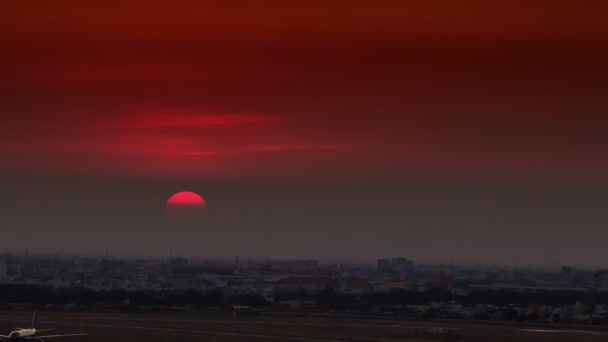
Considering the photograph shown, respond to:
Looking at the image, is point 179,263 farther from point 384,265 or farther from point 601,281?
point 601,281

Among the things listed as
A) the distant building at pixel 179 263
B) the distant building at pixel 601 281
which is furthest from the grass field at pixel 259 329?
the distant building at pixel 179 263

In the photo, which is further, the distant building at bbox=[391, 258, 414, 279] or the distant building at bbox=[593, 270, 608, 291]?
the distant building at bbox=[391, 258, 414, 279]

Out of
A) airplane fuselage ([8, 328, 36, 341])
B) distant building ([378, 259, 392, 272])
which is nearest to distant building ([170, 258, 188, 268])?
distant building ([378, 259, 392, 272])

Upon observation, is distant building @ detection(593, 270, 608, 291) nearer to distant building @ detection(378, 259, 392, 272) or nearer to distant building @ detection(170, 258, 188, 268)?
distant building @ detection(378, 259, 392, 272)

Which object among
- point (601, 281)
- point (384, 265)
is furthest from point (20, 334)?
point (384, 265)

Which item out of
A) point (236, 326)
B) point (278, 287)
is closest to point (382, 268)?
point (278, 287)

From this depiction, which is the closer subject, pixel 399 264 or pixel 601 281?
pixel 601 281
